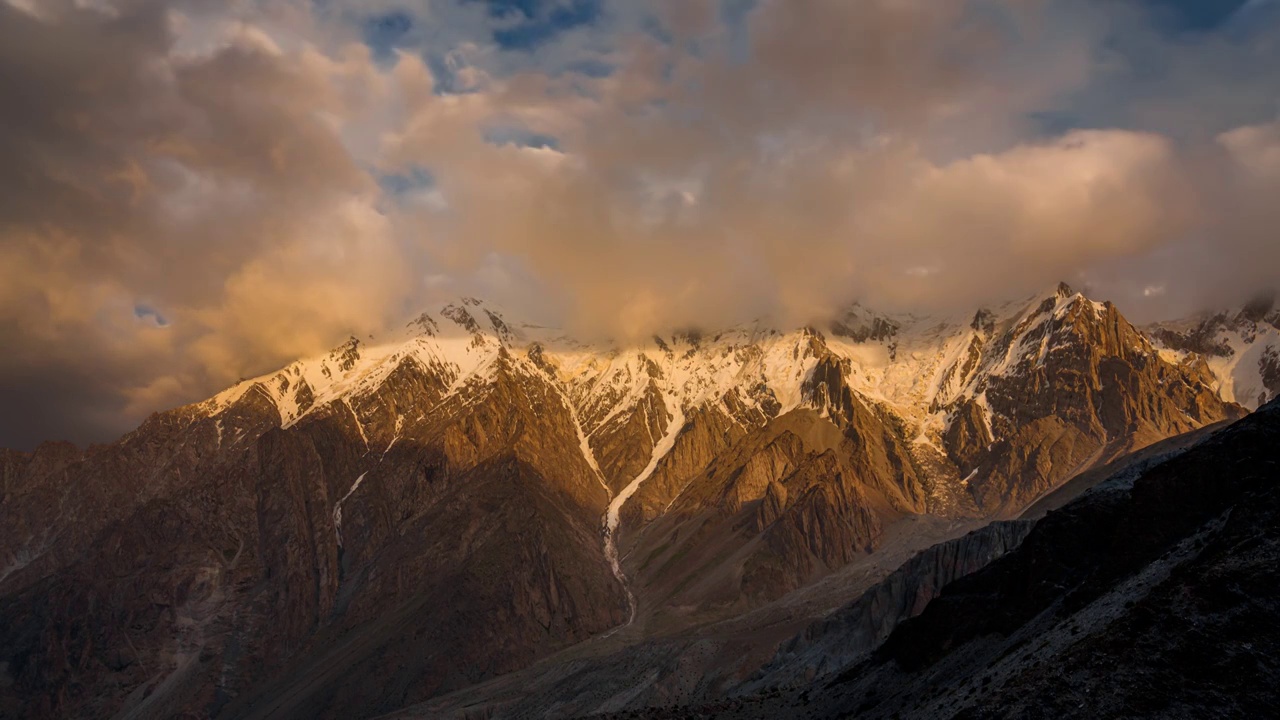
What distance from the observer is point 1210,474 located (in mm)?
74312

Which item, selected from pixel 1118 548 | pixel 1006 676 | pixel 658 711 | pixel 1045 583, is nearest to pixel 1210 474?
pixel 1118 548

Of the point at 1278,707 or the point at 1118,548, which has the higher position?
the point at 1118,548

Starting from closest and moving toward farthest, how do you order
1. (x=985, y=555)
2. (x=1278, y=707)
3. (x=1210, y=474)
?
(x=1278, y=707) → (x=1210, y=474) → (x=985, y=555)

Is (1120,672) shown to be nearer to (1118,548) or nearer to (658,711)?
(1118,548)

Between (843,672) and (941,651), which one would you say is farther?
(843,672)

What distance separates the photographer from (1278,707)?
1818 inches

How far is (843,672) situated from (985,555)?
221 ft

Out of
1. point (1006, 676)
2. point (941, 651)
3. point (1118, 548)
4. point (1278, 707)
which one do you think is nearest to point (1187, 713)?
point (1278, 707)

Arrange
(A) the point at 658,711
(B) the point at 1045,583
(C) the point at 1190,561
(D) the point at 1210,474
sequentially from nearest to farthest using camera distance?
1. (C) the point at 1190,561
2. (D) the point at 1210,474
3. (B) the point at 1045,583
4. (A) the point at 658,711

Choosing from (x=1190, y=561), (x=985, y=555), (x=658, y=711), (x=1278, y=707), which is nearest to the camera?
(x=1278, y=707)

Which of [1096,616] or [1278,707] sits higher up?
[1096,616]

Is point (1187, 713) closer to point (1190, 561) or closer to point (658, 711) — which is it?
point (1190, 561)

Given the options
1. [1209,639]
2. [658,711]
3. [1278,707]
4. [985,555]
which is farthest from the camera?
[985,555]

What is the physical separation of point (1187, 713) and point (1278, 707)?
11.5 feet
